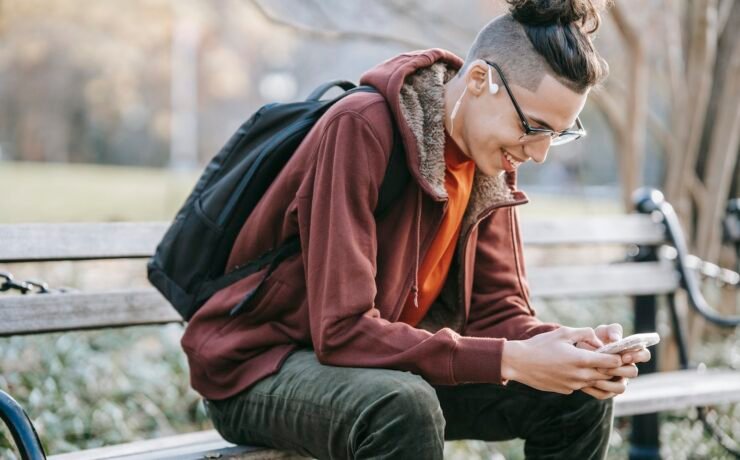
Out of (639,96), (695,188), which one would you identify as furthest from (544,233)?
(695,188)

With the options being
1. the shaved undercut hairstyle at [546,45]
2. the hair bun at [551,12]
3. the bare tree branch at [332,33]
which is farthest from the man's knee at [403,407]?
the bare tree branch at [332,33]

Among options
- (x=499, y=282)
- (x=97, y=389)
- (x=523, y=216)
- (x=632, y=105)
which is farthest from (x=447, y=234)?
(x=523, y=216)

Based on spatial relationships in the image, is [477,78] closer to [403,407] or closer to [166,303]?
[403,407]

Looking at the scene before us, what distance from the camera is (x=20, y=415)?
2471 mm

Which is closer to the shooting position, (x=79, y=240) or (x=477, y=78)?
(x=477, y=78)

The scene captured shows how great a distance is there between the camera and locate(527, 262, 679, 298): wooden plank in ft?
14.5

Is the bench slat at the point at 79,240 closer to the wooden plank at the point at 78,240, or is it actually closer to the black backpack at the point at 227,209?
the wooden plank at the point at 78,240

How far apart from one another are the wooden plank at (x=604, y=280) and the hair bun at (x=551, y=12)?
1755 millimetres

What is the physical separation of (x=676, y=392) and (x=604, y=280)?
0.89 metres

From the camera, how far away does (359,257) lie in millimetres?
2521

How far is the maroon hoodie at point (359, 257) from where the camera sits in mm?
2518

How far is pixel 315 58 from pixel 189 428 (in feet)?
57.4

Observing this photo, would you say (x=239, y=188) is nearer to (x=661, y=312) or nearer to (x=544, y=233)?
(x=544, y=233)

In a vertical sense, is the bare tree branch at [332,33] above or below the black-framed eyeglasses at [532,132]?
below
